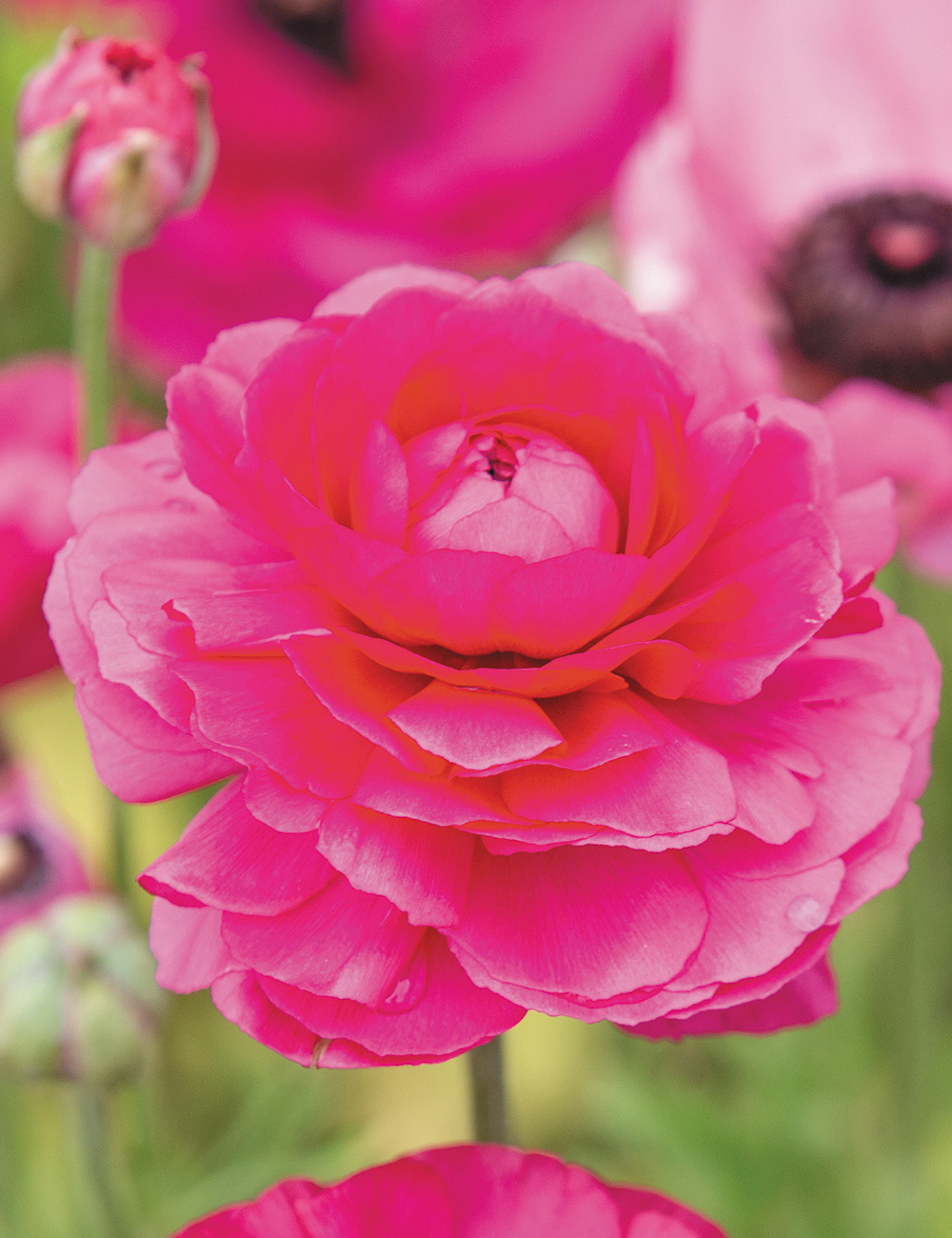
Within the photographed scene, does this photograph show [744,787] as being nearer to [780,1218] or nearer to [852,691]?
[852,691]

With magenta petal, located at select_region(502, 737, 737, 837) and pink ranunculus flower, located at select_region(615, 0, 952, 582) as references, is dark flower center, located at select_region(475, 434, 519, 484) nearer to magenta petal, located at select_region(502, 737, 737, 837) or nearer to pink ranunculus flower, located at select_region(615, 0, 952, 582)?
magenta petal, located at select_region(502, 737, 737, 837)

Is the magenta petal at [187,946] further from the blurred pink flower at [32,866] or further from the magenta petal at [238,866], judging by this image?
the blurred pink flower at [32,866]

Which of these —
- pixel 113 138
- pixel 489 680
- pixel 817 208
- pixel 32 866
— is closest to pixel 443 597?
pixel 489 680

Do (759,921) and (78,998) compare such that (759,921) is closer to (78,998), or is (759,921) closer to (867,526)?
(867,526)

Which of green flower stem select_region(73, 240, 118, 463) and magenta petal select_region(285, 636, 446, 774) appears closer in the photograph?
magenta petal select_region(285, 636, 446, 774)

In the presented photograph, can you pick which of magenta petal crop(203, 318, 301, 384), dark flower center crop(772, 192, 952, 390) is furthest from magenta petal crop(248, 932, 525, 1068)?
dark flower center crop(772, 192, 952, 390)
